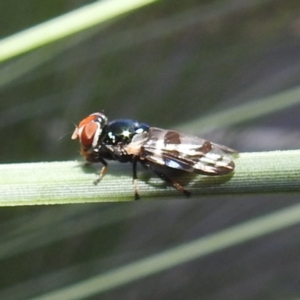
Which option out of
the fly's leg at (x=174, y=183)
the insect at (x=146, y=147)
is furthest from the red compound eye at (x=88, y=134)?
the fly's leg at (x=174, y=183)

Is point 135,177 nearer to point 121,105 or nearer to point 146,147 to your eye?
point 146,147

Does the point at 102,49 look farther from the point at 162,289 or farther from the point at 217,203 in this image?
the point at 162,289

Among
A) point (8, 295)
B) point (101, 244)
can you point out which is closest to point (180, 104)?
point (101, 244)

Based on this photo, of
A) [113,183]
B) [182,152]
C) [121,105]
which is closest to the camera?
[113,183]

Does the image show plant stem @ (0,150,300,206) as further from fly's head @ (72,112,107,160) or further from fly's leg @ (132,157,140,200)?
fly's head @ (72,112,107,160)

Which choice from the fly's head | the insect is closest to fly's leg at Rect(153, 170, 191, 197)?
the insect

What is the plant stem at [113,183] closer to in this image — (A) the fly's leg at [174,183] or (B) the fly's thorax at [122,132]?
(A) the fly's leg at [174,183]

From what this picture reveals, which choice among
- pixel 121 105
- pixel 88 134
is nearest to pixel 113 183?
pixel 88 134
